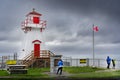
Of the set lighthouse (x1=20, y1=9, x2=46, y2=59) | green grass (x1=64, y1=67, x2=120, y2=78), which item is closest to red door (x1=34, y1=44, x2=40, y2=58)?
lighthouse (x1=20, y1=9, x2=46, y2=59)

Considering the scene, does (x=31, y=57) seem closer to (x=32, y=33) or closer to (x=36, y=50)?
(x=36, y=50)

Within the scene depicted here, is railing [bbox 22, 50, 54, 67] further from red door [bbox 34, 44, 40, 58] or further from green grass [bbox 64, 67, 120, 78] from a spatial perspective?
green grass [bbox 64, 67, 120, 78]

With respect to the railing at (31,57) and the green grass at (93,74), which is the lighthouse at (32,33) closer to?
the railing at (31,57)

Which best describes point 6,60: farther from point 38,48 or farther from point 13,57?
point 38,48

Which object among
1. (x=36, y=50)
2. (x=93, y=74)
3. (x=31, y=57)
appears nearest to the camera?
(x=93, y=74)

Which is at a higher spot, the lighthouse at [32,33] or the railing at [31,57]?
the lighthouse at [32,33]

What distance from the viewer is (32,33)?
60.2 metres

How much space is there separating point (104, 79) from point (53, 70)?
10219mm

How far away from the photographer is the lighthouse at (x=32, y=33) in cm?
5956

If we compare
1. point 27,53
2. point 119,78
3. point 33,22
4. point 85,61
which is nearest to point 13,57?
point 27,53

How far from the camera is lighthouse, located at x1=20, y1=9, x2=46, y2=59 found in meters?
59.6

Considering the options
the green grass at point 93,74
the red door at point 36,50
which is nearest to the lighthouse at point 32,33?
the red door at point 36,50

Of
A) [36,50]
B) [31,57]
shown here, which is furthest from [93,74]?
[36,50]

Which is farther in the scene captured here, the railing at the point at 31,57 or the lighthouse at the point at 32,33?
the lighthouse at the point at 32,33
